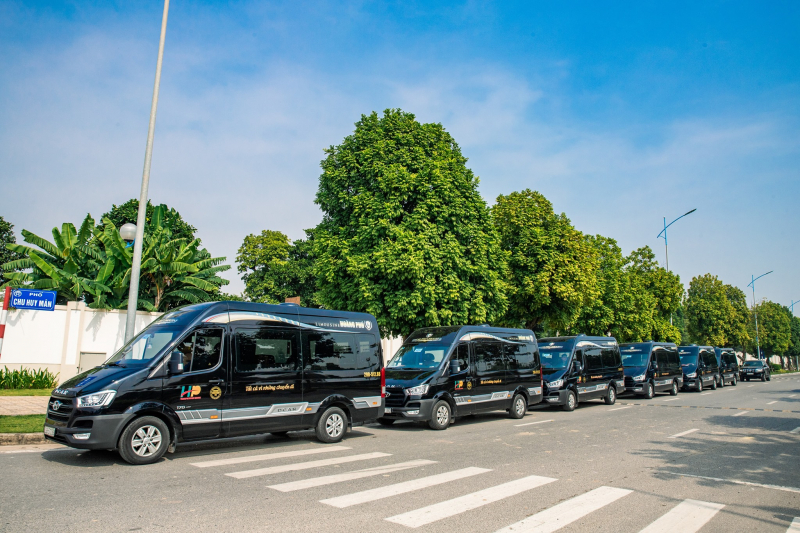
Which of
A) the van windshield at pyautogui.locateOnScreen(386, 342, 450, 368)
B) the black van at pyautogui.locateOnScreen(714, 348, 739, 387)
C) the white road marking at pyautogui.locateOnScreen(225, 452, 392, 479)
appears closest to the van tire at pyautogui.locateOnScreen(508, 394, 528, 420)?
the van windshield at pyautogui.locateOnScreen(386, 342, 450, 368)

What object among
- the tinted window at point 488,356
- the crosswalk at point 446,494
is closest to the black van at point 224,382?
the crosswalk at point 446,494

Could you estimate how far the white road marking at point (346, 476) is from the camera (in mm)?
6797

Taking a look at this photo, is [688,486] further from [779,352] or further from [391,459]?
[779,352]

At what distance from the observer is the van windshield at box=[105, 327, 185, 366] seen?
28.3 ft

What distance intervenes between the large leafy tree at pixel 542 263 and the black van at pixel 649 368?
12.6 ft

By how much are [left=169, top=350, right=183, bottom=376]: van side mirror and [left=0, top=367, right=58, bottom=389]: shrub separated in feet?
45.8

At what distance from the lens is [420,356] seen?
14.2 meters

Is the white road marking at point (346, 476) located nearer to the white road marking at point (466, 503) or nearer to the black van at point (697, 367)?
the white road marking at point (466, 503)

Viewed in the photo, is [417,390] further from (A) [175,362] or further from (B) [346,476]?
(A) [175,362]

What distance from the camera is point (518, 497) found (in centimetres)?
645

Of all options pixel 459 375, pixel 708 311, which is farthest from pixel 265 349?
pixel 708 311

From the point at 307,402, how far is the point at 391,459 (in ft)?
7.54

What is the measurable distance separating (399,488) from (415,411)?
5982 mm

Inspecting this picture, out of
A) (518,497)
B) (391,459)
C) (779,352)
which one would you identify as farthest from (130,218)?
(779,352)
